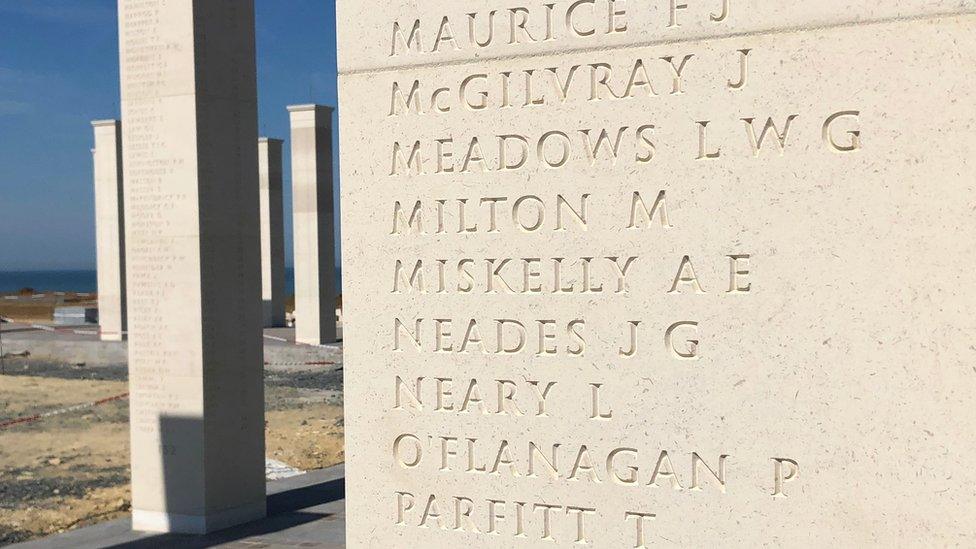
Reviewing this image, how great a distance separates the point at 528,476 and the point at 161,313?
7369 mm

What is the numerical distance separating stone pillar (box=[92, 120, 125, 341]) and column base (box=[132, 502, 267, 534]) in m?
24.6

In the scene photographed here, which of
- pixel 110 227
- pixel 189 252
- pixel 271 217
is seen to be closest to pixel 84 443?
pixel 189 252

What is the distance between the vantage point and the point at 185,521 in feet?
34.2

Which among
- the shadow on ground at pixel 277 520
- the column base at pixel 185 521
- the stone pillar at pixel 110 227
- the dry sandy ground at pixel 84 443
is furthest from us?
the stone pillar at pixel 110 227

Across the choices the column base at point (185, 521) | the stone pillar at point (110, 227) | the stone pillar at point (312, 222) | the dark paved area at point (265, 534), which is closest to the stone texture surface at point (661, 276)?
the dark paved area at point (265, 534)

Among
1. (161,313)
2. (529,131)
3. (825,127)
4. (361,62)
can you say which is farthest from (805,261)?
(161,313)

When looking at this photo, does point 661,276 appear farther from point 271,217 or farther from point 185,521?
point 271,217

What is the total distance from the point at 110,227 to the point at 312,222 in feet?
26.0

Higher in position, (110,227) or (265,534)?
(110,227)

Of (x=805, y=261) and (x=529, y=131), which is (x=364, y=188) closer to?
(x=529, y=131)

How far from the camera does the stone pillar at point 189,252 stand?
33.3 ft

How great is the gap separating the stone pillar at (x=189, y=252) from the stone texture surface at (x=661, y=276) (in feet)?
21.7

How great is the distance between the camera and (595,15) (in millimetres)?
3574

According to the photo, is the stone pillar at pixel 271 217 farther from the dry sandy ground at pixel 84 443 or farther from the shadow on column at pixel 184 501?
the shadow on column at pixel 184 501
